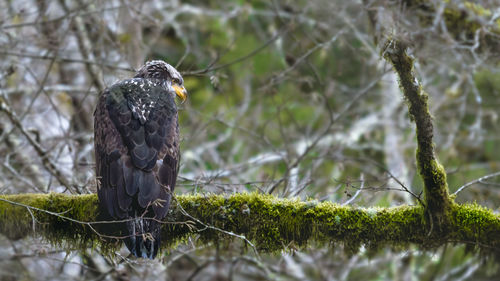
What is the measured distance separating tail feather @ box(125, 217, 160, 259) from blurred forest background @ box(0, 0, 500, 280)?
25 centimetres

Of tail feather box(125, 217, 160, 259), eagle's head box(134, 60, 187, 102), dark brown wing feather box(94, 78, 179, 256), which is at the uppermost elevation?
eagle's head box(134, 60, 187, 102)

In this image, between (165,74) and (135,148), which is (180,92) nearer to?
(165,74)

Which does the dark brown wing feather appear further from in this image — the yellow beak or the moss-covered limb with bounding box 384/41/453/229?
the moss-covered limb with bounding box 384/41/453/229

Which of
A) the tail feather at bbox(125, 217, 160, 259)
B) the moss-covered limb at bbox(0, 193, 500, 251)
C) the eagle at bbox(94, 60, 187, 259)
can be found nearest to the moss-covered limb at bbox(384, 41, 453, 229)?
the moss-covered limb at bbox(0, 193, 500, 251)

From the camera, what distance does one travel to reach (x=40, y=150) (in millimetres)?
7168

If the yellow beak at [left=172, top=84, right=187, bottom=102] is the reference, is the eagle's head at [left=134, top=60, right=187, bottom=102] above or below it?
above

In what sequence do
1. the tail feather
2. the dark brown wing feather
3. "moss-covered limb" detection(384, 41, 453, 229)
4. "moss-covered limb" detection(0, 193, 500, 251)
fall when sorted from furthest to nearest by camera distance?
1. the dark brown wing feather
2. the tail feather
3. "moss-covered limb" detection(0, 193, 500, 251)
4. "moss-covered limb" detection(384, 41, 453, 229)

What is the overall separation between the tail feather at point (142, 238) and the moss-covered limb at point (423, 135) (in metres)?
1.97

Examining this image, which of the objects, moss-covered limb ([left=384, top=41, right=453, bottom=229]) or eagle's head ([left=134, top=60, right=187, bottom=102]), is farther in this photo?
eagle's head ([left=134, top=60, right=187, bottom=102])

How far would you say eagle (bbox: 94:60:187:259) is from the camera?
186 inches

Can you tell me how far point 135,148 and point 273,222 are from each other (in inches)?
49.4

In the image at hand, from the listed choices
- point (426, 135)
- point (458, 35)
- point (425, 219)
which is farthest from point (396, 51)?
point (458, 35)

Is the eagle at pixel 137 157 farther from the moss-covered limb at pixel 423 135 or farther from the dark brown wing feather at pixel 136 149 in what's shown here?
the moss-covered limb at pixel 423 135

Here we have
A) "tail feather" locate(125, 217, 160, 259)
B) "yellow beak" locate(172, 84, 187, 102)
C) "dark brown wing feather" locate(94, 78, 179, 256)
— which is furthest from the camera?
"yellow beak" locate(172, 84, 187, 102)
